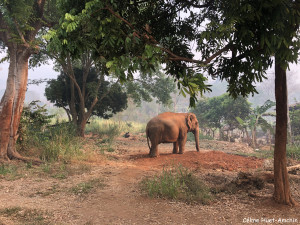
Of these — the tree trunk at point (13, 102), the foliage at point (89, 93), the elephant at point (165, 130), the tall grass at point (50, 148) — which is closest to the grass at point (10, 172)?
the tree trunk at point (13, 102)

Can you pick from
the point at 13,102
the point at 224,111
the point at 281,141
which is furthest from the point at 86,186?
the point at 224,111

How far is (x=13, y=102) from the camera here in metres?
9.05

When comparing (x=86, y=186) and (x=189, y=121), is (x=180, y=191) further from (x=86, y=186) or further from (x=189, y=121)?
(x=189, y=121)

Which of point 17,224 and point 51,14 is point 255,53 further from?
point 51,14

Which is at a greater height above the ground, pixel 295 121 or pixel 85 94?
pixel 85 94

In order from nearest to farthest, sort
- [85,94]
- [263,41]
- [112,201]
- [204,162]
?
[263,41] < [112,201] < [204,162] < [85,94]

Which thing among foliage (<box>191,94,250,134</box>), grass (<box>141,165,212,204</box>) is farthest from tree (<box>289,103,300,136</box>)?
grass (<box>141,165,212,204</box>)

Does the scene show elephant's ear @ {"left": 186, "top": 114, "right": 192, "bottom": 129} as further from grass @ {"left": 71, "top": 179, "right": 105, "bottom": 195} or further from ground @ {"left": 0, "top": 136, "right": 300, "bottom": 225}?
grass @ {"left": 71, "top": 179, "right": 105, "bottom": 195}

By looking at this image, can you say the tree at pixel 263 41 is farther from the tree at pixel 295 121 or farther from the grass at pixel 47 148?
the tree at pixel 295 121

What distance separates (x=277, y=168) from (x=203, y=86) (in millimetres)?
2666

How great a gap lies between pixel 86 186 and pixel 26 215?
1.79 metres

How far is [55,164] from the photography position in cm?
822

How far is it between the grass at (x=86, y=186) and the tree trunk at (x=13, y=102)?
385cm

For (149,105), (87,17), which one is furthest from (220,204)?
(149,105)
